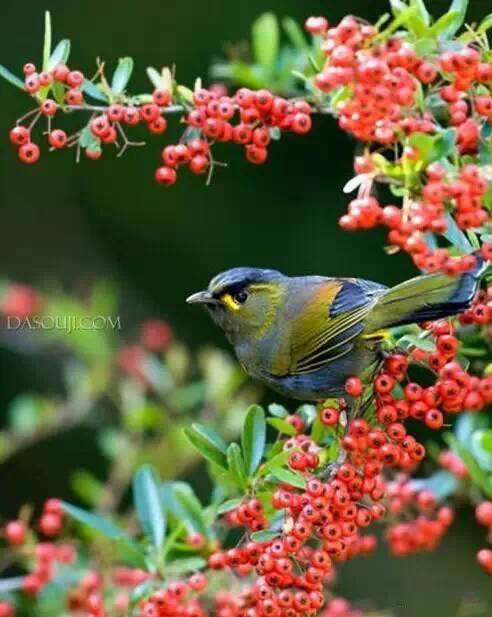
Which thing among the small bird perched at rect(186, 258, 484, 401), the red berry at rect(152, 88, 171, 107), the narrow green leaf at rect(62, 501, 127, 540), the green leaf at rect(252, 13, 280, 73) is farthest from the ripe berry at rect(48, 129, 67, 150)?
the green leaf at rect(252, 13, 280, 73)

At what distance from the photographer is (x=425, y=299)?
2480 mm

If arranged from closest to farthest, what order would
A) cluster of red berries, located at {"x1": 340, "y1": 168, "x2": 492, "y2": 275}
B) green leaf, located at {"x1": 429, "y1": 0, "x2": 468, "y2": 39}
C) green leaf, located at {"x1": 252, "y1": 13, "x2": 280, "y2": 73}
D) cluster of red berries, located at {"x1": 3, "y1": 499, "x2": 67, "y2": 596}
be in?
cluster of red berries, located at {"x1": 340, "y1": 168, "x2": 492, "y2": 275} < green leaf, located at {"x1": 429, "y1": 0, "x2": 468, "y2": 39} < cluster of red berries, located at {"x1": 3, "y1": 499, "x2": 67, "y2": 596} < green leaf, located at {"x1": 252, "y1": 13, "x2": 280, "y2": 73}

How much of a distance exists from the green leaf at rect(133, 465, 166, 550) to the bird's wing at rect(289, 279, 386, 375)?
18.7 inches

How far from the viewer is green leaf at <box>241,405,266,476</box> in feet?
8.59

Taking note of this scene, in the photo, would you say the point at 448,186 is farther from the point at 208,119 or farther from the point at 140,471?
the point at 140,471

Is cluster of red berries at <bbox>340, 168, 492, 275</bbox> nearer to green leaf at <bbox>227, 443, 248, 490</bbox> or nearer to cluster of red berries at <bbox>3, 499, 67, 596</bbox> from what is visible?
green leaf at <bbox>227, 443, 248, 490</bbox>

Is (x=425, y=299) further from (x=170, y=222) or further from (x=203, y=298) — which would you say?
(x=170, y=222)

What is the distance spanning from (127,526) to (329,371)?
1.40 meters

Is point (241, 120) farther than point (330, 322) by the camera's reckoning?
No

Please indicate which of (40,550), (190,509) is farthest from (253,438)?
(40,550)

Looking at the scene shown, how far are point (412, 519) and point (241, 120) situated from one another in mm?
1237

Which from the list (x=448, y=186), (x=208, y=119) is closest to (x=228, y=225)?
(x=208, y=119)

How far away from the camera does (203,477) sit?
6.52 metres

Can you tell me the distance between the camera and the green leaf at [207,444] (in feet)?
8.66
